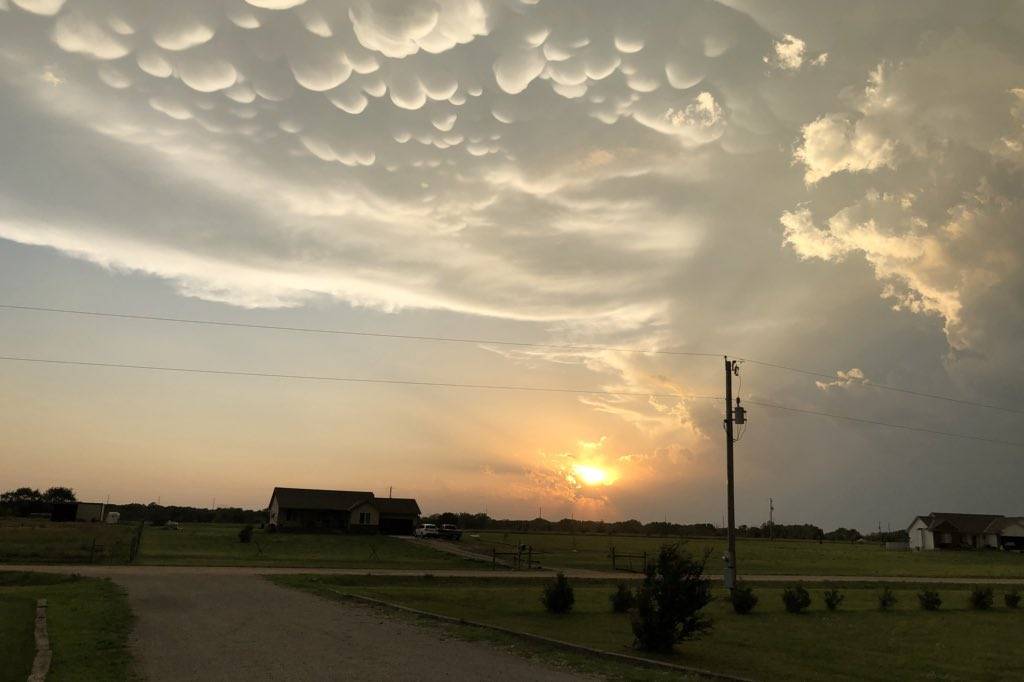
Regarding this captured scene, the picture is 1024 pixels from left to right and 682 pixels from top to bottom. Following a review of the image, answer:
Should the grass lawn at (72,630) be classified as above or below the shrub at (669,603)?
below

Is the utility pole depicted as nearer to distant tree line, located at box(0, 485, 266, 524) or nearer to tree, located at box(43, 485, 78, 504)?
distant tree line, located at box(0, 485, 266, 524)

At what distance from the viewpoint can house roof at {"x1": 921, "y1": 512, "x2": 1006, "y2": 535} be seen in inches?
4523

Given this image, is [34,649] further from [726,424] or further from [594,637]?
[726,424]

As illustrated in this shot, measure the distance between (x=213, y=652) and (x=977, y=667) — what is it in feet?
58.1

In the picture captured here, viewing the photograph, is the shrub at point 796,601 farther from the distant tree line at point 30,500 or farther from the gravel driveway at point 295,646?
the distant tree line at point 30,500

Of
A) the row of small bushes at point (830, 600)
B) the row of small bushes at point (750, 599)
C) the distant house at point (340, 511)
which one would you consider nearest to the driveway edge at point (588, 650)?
the row of small bushes at point (750, 599)

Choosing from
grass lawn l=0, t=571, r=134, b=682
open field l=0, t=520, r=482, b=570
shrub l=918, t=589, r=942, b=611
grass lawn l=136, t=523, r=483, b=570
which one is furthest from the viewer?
grass lawn l=136, t=523, r=483, b=570

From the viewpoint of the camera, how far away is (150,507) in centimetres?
18300

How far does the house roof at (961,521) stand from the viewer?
115m

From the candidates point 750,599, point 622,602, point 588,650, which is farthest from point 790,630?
point 588,650

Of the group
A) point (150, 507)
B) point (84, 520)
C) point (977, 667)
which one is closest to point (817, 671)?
point (977, 667)

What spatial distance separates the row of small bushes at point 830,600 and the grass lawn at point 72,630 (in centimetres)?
2074

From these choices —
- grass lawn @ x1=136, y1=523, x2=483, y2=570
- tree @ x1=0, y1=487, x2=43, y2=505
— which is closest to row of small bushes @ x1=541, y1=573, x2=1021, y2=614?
grass lawn @ x1=136, y1=523, x2=483, y2=570

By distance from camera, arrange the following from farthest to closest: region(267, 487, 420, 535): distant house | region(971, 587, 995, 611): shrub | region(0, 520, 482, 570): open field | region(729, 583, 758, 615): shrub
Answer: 1. region(267, 487, 420, 535): distant house
2. region(0, 520, 482, 570): open field
3. region(971, 587, 995, 611): shrub
4. region(729, 583, 758, 615): shrub
